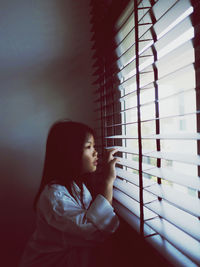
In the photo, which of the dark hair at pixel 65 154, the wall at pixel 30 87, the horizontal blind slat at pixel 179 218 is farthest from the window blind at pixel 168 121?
the wall at pixel 30 87

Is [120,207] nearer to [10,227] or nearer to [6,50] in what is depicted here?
[10,227]

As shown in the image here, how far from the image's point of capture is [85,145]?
43.3 inches

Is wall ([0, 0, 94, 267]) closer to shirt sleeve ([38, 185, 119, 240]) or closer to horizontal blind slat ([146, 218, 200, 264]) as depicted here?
shirt sleeve ([38, 185, 119, 240])

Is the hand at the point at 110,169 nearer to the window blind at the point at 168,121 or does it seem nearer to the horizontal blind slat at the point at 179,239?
the window blind at the point at 168,121

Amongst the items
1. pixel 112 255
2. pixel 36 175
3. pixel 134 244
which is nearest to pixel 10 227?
pixel 36 175

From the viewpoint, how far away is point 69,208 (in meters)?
0.90

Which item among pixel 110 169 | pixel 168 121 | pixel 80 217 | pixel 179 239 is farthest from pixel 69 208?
pixel 168 121

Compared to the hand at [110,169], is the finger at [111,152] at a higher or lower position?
higher

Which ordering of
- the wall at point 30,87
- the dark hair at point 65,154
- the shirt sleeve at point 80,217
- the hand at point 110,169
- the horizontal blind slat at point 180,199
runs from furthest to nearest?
the wall at point 30,87 < the dark hair at point 65,154 < the hand at point 110,169 < the shirt sleeve at point 80,217 < the horizontal blind slat at point 180,199

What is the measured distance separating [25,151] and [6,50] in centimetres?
66

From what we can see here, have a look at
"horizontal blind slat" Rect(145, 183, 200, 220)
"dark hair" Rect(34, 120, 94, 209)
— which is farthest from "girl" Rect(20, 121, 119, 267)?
"horizontal blind slat" Rect(145, 183, 200, 220)

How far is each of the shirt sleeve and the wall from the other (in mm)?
489

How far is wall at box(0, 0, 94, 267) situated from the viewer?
52.0 inches

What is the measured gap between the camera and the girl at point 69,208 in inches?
33.7
